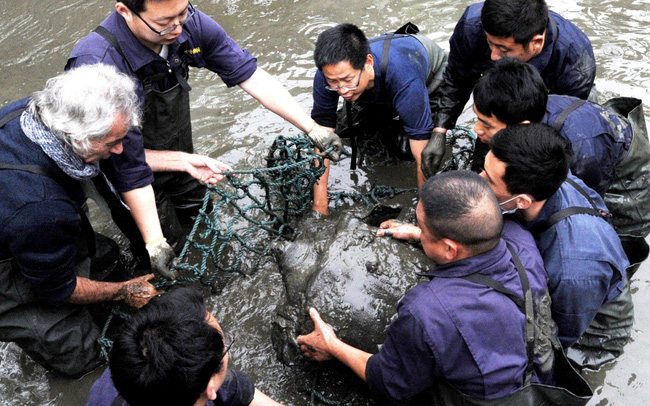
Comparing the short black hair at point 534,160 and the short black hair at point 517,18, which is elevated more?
the short black hair at point 517,18

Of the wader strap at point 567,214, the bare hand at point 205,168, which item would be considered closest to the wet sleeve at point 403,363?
the wader strap at point 567,214

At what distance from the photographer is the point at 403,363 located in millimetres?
2299

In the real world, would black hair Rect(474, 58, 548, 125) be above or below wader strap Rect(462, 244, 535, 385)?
above

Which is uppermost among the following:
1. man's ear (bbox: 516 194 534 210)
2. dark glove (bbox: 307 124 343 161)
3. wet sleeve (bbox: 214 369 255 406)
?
man's ear (bbox: 516 194 534 210)

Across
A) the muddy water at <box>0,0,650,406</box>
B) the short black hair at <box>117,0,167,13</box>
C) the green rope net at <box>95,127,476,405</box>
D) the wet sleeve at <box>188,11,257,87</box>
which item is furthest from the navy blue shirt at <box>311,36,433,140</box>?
the short black hair at <box>117,0,167,13</box>

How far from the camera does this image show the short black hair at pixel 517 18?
3.39m

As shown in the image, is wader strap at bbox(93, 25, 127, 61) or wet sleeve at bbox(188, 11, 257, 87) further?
wet sleeve at bbox(188, 11, 257, 87)

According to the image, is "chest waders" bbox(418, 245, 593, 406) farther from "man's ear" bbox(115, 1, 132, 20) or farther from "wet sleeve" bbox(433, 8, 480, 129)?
"man's ear" bbox(115, 1, 132, 20)

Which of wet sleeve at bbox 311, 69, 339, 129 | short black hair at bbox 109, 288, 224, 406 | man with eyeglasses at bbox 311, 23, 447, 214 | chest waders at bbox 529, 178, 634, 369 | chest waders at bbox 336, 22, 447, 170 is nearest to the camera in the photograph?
short black hair at bbox 109, 288, 224, 406

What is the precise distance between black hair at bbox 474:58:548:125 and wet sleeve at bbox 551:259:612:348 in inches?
37.9

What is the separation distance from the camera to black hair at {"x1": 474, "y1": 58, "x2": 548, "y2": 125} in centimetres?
305

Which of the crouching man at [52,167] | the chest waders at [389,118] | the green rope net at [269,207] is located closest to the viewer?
the crouching man at [52,167]

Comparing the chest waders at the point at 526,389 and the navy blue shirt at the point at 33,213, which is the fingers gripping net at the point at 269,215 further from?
the chest waders at the point at 526,389

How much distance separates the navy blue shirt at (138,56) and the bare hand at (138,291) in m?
0.58
